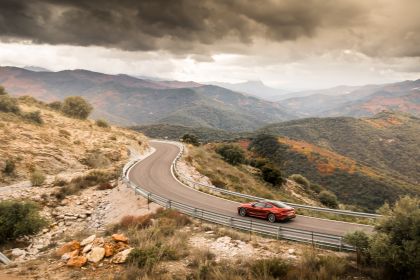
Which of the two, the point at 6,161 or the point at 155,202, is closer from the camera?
the point at 155,202

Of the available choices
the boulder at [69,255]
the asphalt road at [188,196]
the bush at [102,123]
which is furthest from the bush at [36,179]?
the bush at [102,123]

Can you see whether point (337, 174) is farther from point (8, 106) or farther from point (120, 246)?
point (120, 246)

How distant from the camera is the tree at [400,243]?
409 inches

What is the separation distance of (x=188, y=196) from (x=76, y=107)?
5677cm

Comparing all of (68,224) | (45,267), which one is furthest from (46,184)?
(45,267)

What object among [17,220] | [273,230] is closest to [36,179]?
[17,220]

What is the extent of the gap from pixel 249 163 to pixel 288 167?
40.5 m

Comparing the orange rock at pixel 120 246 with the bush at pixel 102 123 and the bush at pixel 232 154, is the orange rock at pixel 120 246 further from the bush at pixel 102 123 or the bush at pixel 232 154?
the bush at pixel 102 123

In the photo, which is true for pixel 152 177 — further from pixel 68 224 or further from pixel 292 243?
pixel 292 243

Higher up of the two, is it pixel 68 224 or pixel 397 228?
pixel 397 228

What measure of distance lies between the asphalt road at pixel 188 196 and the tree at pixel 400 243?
4990mm

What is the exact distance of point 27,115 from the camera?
50000 mm

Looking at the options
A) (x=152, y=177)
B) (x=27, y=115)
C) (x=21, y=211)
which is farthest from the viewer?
(x=27, y=115)

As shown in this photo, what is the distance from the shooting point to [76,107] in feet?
239
